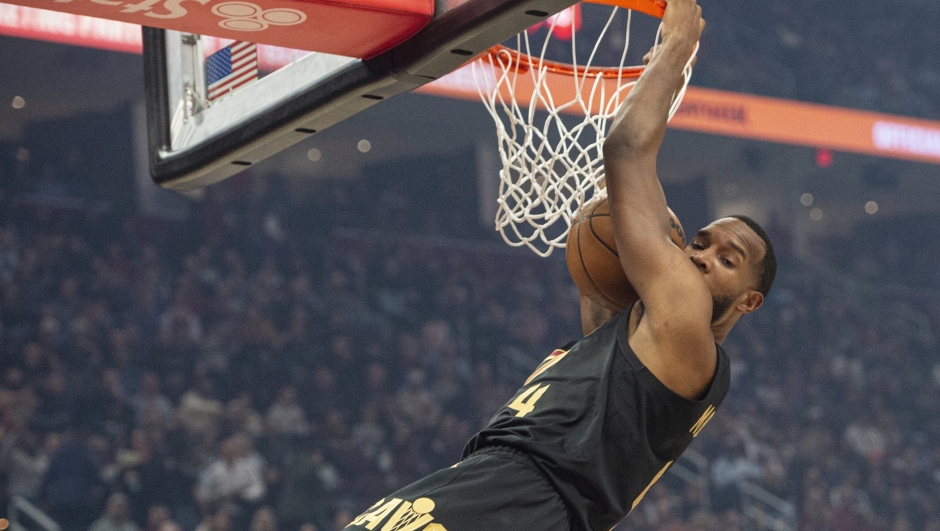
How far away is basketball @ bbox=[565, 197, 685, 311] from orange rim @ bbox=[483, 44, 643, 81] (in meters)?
0.54

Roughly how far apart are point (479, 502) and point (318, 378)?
7010mm

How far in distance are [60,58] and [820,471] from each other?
8319 mm

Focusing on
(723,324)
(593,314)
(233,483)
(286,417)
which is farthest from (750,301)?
(286,417)

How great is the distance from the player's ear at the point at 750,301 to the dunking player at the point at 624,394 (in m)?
0.03

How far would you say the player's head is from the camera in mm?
2223

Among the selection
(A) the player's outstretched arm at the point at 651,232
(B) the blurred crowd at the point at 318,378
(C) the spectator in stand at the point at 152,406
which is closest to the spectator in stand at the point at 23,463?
(B) the blurred crowd at the point at 318,378

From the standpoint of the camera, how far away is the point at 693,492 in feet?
31.7

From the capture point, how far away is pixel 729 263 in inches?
87.9

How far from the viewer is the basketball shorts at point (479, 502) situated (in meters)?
2.04

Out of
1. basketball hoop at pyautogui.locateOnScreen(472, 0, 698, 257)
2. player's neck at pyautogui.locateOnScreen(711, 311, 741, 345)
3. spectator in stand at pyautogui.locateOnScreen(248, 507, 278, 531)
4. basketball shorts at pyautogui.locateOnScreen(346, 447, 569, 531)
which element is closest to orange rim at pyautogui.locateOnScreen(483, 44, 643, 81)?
basketball hoop at pyautogui.locateOnScreen(472, 0, 698, 257)

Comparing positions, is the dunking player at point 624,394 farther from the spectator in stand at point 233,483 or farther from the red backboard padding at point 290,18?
the spectator in stand at point 233,483

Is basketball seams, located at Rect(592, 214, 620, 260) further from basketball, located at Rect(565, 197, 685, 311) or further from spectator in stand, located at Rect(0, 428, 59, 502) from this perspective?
spectator in stand, located at Rect(0, 428, 59, 502)

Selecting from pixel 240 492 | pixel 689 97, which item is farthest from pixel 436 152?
pixel 240 492

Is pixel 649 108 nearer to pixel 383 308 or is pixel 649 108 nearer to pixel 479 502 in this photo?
pixel 479 502
